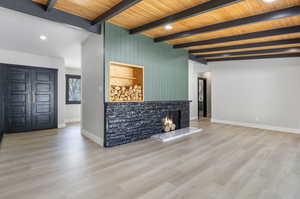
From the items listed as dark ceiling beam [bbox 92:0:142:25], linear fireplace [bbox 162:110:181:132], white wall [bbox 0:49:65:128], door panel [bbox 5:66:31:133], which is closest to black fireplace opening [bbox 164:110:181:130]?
linear fireplace [bbox 162:110:181:132]

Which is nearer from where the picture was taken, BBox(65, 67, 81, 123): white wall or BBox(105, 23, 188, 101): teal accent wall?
BBox(105, 23, 188, 101): teal accent wall

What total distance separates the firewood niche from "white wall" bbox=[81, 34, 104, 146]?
31cm

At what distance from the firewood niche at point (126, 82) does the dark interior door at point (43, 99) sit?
10.4 ft

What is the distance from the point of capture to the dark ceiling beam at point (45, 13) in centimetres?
268

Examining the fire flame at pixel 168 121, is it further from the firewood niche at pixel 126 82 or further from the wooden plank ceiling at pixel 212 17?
the wooden plank ceiling at pixel 212 17

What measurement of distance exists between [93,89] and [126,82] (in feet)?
2.99

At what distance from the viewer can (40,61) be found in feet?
18.6

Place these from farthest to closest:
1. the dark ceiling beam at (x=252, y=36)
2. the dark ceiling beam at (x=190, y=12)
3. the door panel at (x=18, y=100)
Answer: the door panel at (x=18, y=100)
the dark ceiling beam at (x=252, y=36)
the dark ceiling beam at (x=190, y=12)

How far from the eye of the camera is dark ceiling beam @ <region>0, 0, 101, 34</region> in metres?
2.68

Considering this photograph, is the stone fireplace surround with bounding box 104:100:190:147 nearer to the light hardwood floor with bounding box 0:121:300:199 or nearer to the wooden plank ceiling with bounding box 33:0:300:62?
the light hardwood floor with bounding box 0:121:300:199

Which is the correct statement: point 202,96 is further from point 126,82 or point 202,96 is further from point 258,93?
point 126,82

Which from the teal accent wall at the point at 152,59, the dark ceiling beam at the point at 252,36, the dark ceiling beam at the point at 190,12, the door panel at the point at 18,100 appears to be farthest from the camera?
the door panel at the point at 18,100

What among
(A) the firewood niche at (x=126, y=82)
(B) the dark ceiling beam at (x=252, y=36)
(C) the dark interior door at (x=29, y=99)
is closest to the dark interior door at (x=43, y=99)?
(C) the dark interior door at (x=29, y=99)

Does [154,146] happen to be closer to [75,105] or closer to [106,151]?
[106,151]
